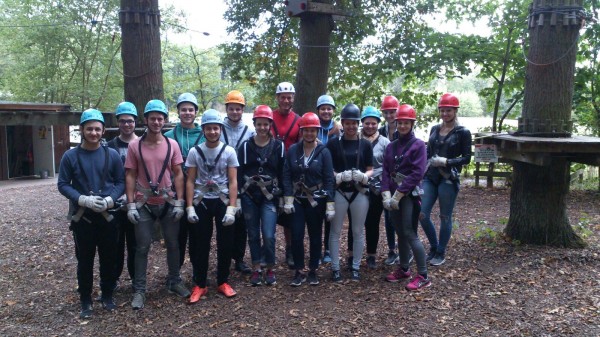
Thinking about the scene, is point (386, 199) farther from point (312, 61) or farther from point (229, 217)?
point (312, 61)

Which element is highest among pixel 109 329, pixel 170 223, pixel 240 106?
pixel 240 106

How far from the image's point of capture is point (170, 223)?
5.00 metres

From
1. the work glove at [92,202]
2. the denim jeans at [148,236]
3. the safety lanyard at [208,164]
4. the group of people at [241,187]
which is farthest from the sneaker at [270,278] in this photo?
the work glove at [92,202]

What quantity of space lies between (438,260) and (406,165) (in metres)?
1.50

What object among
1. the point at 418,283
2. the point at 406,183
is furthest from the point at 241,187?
the point at 418,283

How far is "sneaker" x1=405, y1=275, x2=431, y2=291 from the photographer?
5.13 meters

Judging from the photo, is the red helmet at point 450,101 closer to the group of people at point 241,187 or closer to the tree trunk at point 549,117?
the group of people at point 241,187

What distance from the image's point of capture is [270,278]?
5426 mm

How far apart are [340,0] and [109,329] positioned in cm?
879

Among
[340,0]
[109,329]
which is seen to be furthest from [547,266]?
[340,0]

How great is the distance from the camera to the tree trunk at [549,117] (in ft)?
19.9

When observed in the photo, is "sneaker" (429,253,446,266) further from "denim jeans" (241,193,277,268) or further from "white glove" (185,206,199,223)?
"white glove" (185,206,199,223)

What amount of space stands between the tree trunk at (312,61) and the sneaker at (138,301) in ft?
16.9

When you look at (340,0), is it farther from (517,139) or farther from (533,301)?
(533,301)
